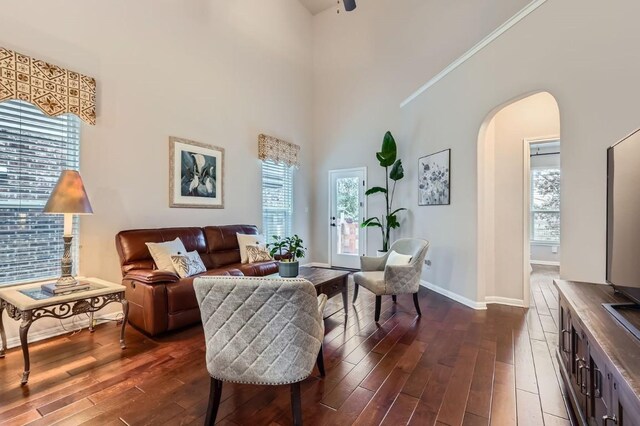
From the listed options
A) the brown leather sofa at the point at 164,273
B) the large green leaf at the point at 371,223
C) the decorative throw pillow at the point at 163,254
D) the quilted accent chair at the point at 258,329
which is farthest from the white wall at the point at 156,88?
the quilted accent chair at the point at 258,329

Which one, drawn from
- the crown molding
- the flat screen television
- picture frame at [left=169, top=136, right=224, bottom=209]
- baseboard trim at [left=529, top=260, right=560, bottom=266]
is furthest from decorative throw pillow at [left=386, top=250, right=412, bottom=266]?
baseboard trim at [left=529, top=260, right=560, bottom=266]

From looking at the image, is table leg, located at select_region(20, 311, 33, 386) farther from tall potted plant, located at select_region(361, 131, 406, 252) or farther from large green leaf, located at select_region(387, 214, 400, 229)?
large green leaf, located at select_region(387, 214, 400, 229)

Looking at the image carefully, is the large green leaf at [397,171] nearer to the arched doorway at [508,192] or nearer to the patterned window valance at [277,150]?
the arched doorway at [508,192]

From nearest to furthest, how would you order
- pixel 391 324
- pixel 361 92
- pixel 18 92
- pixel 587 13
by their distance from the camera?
pixel 587 13, pixel 18 92, pixel 391 324, pixel 361 92

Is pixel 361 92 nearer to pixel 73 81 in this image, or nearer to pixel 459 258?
pixel 459 258

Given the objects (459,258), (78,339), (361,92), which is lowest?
(78,339)

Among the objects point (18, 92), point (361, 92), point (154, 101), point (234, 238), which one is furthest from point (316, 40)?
point (18, 92)

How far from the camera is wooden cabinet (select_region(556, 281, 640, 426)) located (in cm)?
91

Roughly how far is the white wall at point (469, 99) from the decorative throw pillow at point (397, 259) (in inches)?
33.9

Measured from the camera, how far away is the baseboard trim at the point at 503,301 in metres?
3.58

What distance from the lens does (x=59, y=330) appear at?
283 centimetres

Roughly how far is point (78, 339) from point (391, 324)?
2.99m

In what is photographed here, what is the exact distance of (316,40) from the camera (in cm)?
658

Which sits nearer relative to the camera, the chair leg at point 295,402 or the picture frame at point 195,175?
the chair leg at point 295,402
